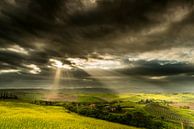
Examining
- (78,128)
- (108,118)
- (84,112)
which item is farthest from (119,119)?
(78,128)

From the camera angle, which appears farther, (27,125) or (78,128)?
(78,128)

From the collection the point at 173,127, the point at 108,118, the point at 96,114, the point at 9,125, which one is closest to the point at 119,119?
the point at 108,118

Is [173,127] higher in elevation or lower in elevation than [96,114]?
lower

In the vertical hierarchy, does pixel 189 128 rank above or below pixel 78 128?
below

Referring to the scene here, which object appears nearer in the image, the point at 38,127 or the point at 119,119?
the point at 38,127

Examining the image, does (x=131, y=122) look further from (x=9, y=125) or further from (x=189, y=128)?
(x=9, y=125)

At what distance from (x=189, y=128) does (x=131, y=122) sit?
156 feet

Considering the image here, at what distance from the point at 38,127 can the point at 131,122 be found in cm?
7997

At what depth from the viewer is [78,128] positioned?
192ft

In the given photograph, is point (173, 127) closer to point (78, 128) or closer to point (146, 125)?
point (146, 125)

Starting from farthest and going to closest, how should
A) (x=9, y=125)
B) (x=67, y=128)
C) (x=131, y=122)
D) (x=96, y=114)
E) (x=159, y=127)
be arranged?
(x=159, y=127)
(x=96, y=114)
(x=131, y=122)
(x=67, y=128)
(x=9, y=125)

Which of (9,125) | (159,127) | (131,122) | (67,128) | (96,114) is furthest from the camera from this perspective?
(159,127)

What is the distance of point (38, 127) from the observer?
53594 millimetres

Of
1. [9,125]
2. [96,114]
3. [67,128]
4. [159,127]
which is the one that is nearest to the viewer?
[9,125]
